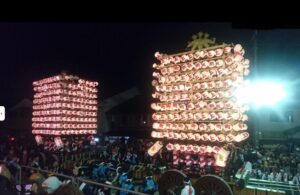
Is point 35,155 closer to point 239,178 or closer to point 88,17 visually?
point 239,178

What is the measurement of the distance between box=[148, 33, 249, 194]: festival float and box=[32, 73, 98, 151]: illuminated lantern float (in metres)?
14.1

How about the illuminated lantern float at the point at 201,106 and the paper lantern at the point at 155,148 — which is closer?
the illuminated lantern float at the point at 201,106

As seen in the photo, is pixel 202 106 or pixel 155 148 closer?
pixel 202 106

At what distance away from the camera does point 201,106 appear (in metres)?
14.3

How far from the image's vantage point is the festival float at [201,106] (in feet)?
44.1

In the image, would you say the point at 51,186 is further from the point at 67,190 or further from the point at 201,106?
the point at 201,106

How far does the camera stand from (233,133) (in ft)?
44.3

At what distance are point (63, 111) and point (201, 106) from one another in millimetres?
17148

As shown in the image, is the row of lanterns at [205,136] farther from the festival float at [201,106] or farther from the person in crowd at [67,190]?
the person in crowd at [67,190]

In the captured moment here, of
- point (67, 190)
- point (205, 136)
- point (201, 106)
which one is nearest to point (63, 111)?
point (201, 106)

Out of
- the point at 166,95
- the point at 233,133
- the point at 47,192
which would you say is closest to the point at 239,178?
the point at 233,133

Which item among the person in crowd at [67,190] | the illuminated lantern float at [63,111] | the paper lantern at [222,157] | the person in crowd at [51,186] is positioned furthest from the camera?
the illuminated lantern float at [63,111]

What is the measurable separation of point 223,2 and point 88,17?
175 cm

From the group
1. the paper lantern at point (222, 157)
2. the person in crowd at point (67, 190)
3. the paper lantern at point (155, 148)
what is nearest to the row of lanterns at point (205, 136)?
the paper lantern at point (155, 148)
